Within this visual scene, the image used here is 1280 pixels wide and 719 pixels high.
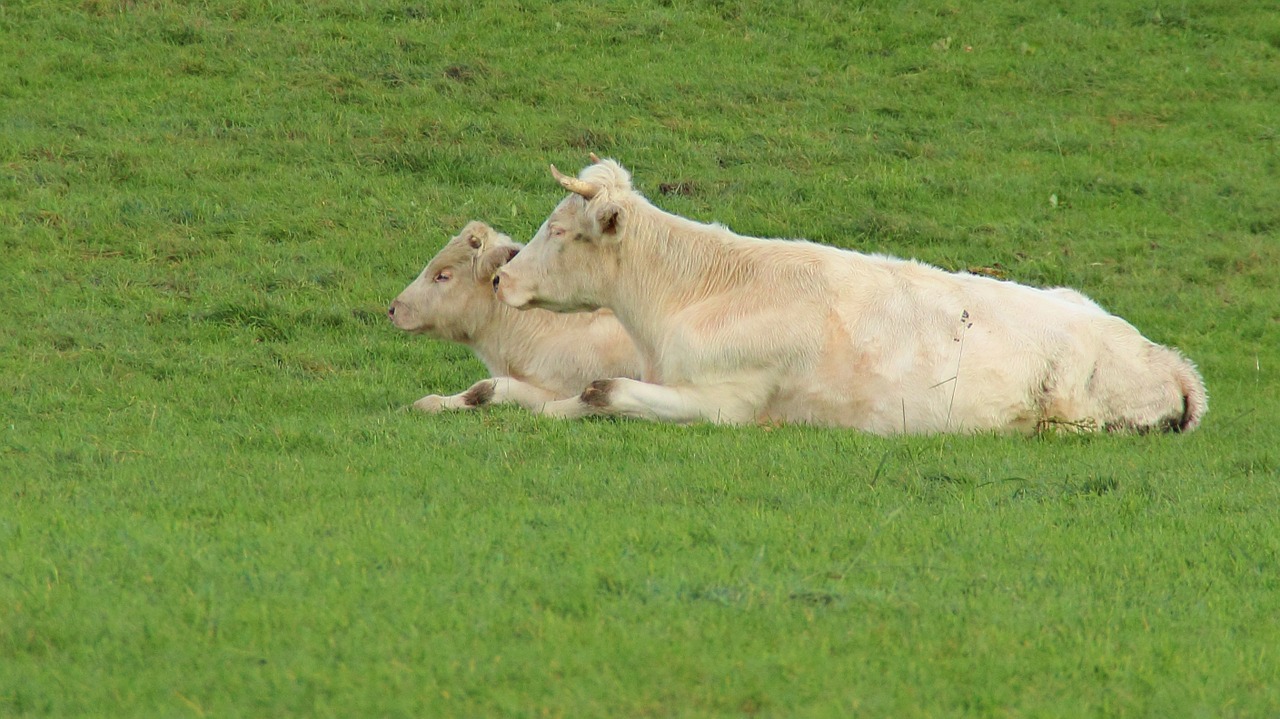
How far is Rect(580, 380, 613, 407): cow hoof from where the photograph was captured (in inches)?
384

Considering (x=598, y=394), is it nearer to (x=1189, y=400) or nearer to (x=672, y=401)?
(x=672, y=401)

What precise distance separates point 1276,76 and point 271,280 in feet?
48.3

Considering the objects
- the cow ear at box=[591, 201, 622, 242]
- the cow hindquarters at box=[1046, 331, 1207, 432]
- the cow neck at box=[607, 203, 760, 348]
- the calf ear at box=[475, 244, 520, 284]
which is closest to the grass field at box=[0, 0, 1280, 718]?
the cow hindquarters at box=[1046, 331, 1207, 432]

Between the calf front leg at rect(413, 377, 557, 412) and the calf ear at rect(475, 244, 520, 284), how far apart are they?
92cm

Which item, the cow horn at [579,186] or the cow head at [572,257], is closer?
the cow horn at [579,186]

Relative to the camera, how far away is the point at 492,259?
11.5 metres

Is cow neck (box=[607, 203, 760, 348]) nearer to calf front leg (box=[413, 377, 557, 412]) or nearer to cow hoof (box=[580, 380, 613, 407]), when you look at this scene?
cow hoof (box=[580, 380, 613, 407])

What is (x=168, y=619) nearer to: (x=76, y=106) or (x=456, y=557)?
(x=456, y=557)

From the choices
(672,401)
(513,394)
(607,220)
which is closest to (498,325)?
(513,394)

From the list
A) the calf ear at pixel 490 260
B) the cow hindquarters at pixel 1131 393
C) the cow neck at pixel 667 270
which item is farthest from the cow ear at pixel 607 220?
the cow hindquarters at pixel 1131 393

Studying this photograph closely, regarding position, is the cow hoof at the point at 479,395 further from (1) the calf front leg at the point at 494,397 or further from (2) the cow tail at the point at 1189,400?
(2) the cow tail at the point at 1189,400

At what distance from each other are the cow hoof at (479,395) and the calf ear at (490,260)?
3.53 ft

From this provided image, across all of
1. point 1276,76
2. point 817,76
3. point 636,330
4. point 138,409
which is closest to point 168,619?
point 138,409

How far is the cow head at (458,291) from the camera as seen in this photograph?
11.5 m
